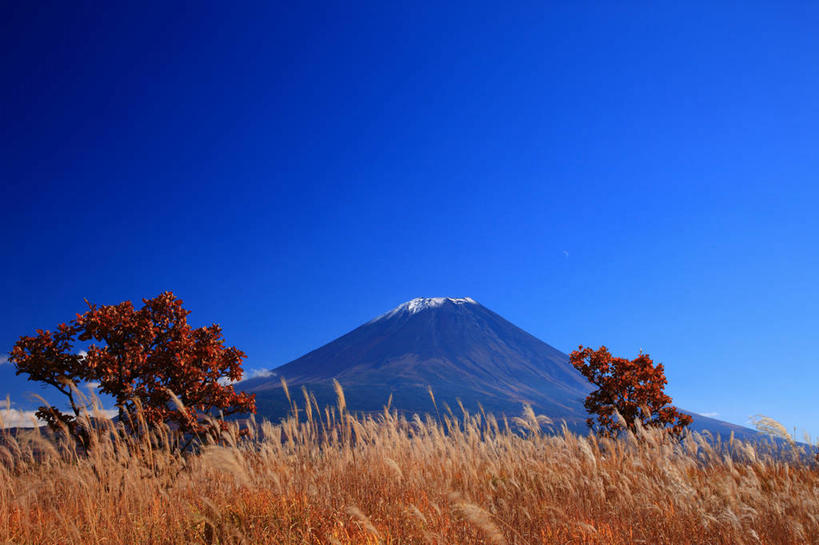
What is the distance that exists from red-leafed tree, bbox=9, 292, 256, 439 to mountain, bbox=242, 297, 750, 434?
99.5m

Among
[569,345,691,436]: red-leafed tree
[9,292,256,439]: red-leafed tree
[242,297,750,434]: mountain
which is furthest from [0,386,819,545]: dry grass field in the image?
[242,297,750,434]: mountain

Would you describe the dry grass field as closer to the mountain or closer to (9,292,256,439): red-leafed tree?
(9,292,256,439): red-leafed tree

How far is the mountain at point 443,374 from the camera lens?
12581 centimetres

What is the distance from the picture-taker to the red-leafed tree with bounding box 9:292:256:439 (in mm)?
8688

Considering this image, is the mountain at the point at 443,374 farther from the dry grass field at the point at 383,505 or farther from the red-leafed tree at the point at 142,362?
the dry grass field at the point at 383,505

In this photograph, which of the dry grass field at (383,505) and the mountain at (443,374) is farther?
the mountain at (443,374)

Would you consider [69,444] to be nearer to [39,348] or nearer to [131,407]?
[131,407]

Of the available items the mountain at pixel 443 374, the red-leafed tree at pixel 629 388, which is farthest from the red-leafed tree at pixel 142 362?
the mountain at pixel 443 374

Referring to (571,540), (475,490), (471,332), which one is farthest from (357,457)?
(471,332)

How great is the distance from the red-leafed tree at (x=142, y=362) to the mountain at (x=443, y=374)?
99515mm

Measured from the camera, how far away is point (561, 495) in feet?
19.5

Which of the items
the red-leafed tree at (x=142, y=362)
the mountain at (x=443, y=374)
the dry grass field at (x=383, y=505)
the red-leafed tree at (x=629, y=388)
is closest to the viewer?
the dry grass field at (x=383, y=505)

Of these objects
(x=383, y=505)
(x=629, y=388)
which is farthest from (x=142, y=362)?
(x=629, y=388)

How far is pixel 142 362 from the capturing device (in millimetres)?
9016
